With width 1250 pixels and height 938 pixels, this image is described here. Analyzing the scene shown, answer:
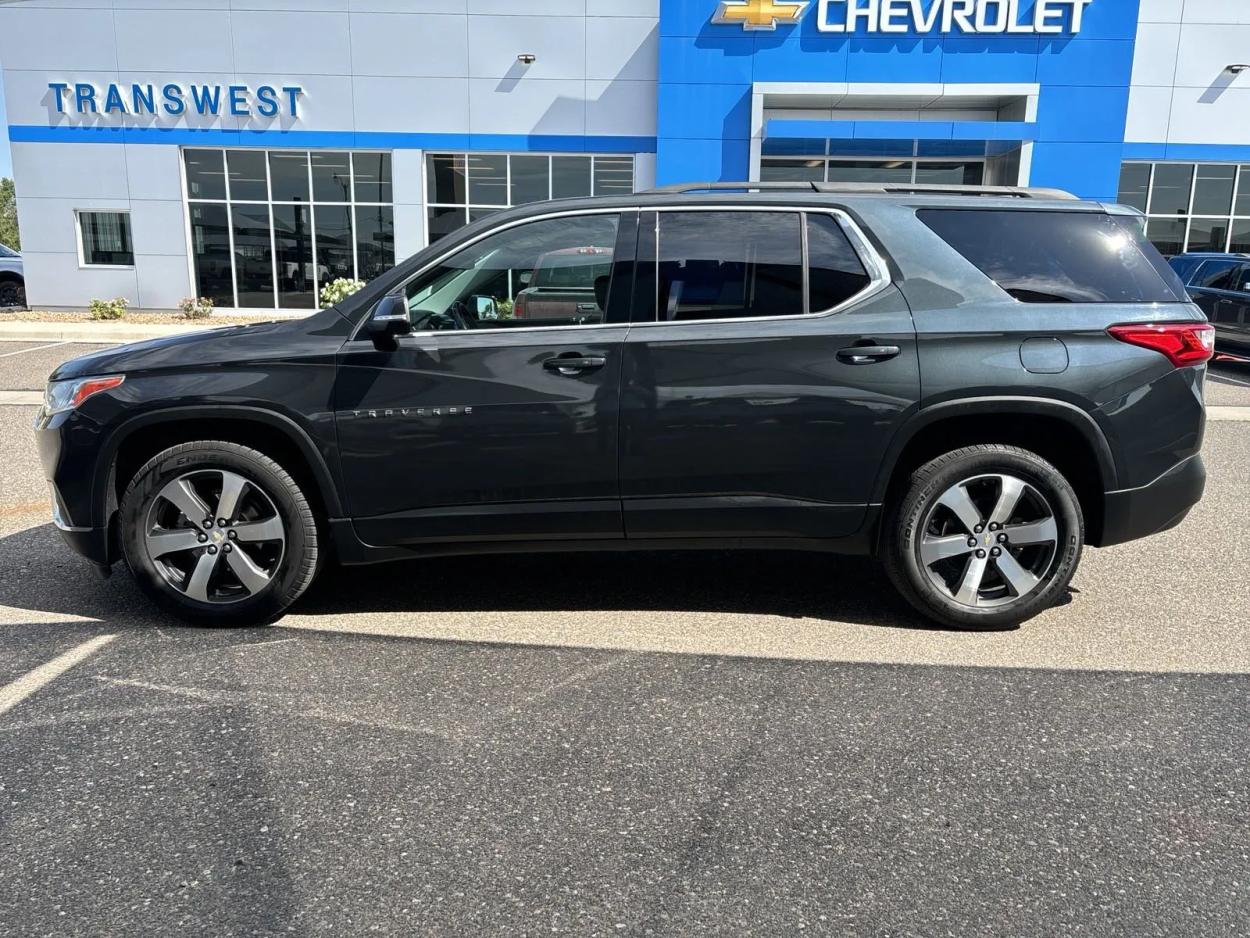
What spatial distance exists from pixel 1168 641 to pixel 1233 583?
1108mm

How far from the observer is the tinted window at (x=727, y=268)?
395cm

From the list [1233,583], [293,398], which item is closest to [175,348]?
[293,398]

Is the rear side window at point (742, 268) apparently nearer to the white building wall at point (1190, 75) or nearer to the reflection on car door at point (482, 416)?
the reflection on car door at point (482, 416)

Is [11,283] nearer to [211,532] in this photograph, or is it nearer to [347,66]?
[347,66]

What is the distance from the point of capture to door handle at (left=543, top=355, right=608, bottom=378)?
152 inches

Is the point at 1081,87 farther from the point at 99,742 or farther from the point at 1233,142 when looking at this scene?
the point at 99,742

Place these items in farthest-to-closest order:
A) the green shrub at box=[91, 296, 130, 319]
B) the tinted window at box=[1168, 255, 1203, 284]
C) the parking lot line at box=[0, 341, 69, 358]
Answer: the green shrub at box=[91, 296, 130, 319]
the parking lot line at box=[0, 341, 69, 358]
the tinted window at box=[1168, 255, 1203, 284]

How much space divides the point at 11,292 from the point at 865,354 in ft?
84.0

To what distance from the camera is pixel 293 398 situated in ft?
12.7

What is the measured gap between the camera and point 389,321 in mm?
3809

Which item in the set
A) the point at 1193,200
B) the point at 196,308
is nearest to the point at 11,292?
the point at 196,308

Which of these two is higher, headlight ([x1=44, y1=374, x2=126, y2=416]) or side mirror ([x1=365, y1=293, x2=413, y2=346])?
side mirror ([x1=365, y1=293, x2=413, y2=346])

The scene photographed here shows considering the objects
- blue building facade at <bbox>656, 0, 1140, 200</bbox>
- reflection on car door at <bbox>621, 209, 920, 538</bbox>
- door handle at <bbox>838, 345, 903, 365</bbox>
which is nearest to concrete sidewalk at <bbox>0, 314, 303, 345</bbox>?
blue building facade at <bbox>656, 0, 1140, 200</bbox>

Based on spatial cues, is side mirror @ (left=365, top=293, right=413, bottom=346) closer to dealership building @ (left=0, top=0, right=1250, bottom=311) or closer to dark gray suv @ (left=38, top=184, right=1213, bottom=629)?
dark gray suv @ (left=38, top=184, right=1213, bottom=629)
